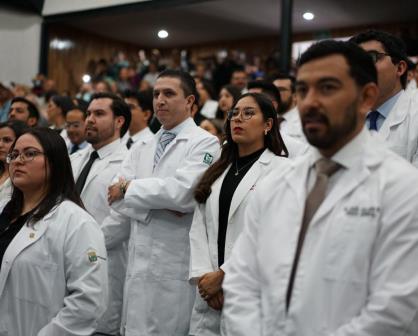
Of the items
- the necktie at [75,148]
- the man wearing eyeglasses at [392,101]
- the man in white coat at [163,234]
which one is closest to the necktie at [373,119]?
the man wearing eyeglasses at [392,101]

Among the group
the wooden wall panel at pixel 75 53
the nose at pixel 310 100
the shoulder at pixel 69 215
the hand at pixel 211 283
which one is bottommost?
the hand at pixel 211 283

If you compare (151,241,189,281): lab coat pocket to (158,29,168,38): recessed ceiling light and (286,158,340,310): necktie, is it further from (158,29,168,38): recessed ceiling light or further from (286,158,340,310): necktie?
(158,29,168,38): recessed ceiling light

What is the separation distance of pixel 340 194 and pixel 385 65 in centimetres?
125

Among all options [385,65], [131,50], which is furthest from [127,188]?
[131,50]

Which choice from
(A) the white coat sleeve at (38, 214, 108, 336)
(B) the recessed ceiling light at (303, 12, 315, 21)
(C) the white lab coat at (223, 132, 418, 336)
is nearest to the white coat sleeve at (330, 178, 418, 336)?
(C) the white lab coat at (223, 132, 418, 336)

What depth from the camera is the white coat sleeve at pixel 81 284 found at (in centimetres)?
221

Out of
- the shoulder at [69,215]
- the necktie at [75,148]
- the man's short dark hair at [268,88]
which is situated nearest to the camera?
the shoulder at [69,215]

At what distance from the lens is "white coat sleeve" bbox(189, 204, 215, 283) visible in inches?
105

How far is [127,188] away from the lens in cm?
303

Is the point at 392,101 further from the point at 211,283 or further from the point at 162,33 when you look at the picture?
the point at 162,33

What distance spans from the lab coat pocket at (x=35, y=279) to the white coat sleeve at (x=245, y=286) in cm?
85

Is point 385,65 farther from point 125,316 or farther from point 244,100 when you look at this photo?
point 125,316

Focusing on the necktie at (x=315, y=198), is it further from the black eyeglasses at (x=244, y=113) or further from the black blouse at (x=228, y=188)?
the black eyeglasses at (x=244, y=113)

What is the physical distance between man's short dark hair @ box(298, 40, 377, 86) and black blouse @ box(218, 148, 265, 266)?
3.85 feet
